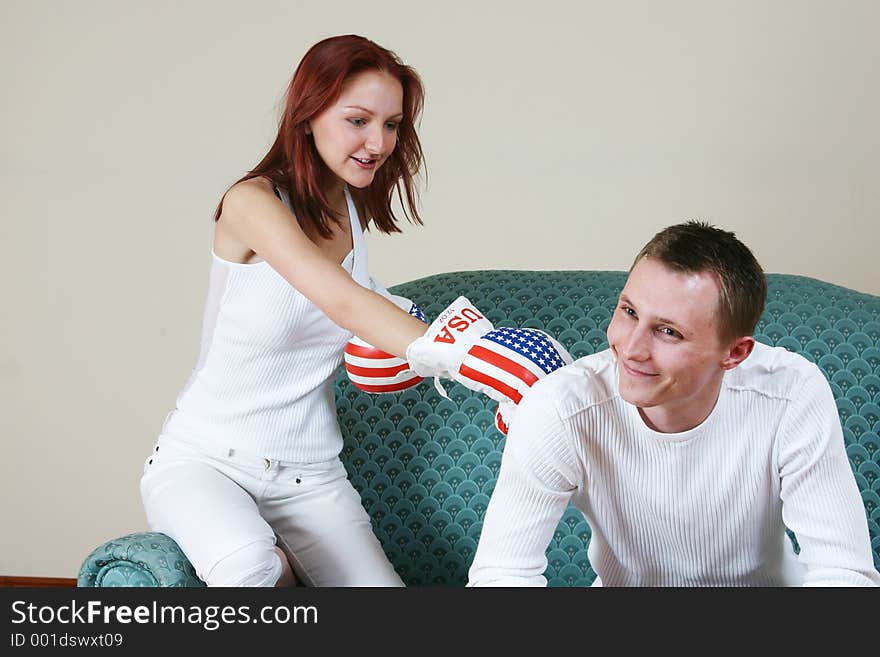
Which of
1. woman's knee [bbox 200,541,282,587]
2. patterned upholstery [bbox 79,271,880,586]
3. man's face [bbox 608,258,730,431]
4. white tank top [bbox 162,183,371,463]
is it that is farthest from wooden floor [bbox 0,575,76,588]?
man's face [bbox 608,258,730,431]

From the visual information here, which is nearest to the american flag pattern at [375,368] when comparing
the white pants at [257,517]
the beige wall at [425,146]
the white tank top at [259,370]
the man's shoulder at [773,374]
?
the white tank top at [259,370]

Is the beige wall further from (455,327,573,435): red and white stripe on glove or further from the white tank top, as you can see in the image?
(455,327,573,435): red and white stripe on glove

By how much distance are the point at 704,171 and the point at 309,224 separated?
1.45 metres

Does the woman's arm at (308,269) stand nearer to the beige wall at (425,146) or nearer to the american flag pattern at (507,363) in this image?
the american flag pattern at (507,363)

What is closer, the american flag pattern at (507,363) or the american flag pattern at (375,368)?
the american flag pattern at (507,363)

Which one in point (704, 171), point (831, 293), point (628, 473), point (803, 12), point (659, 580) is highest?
point (803, 12)

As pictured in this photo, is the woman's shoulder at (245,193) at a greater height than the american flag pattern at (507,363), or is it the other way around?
the woman's shoulder at (245,193)

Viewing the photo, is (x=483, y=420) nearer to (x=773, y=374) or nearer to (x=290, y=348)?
(x=290, y=348)

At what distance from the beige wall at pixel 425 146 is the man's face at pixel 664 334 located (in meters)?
1.61

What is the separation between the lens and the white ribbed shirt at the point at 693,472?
1.70m

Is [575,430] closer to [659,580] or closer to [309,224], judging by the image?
[659,580]

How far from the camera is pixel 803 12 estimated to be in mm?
3061

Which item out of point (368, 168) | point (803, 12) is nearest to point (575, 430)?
point (368, 168)

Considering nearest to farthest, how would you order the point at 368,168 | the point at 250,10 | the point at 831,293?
the point at 368,168, the point at 831,293, the point at 250,10
